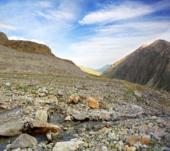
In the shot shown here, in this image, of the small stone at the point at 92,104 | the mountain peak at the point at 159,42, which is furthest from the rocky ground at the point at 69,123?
the mountain peak at the point at 159,42

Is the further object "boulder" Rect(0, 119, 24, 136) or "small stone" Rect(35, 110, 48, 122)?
"small stone" Rect(35, 110, 48, 122)

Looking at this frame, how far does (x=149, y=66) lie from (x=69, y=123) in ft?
373

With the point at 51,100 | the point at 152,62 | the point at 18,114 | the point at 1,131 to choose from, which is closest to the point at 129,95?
the point at 51,100

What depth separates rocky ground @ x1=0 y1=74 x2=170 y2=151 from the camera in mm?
10367

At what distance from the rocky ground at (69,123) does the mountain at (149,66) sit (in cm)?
8450

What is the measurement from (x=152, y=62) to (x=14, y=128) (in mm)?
118100

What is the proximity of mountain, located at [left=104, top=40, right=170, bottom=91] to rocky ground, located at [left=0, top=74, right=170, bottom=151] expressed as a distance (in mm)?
84497

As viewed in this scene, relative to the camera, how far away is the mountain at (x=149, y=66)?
11165cm

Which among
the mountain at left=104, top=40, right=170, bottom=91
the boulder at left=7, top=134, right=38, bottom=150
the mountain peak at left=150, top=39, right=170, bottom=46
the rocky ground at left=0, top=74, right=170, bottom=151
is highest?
the mountain peak at left=150, top=39, right=170, bottom=46

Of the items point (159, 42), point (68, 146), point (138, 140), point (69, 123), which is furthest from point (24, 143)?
point (159, 42)

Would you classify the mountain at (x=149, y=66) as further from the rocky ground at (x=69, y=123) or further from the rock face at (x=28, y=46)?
the rocky ground at (x=69, y=123)

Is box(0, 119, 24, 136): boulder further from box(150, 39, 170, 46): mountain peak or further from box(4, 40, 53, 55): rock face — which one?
box(150, 39, 170, 46): mountain peak

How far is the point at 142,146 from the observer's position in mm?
Answer: 9922

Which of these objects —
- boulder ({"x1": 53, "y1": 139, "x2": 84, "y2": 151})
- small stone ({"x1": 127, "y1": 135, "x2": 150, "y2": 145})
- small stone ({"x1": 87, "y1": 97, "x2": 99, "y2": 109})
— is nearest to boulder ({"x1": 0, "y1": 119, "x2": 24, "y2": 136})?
boulder ({"x1": 53, "y1": 139, "x2": 84, "y2": 151})
